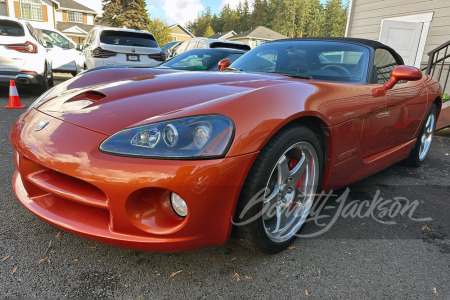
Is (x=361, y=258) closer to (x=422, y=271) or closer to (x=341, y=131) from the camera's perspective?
(x=422, y=271)

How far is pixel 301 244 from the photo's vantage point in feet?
6.55

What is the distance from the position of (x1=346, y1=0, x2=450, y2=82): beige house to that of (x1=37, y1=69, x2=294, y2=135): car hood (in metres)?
7.80

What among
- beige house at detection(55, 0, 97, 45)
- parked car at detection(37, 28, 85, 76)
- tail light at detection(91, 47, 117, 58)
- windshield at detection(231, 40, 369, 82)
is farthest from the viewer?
beige house at detection(55, 0, 97, 45)

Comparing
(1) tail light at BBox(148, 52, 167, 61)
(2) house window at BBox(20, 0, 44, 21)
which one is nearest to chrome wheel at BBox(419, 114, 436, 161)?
(1) tail light at BBox(148, 52, 167, 61)

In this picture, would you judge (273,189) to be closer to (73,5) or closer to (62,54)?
(62,54)

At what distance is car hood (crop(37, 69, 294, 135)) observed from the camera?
63.1 inches

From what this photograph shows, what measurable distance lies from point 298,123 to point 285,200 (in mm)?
479

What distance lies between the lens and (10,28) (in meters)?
6.39

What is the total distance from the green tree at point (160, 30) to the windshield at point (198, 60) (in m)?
37.9

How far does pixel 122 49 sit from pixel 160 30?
3687 centimetres

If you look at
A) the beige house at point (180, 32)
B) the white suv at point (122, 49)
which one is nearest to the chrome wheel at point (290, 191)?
the white suv at point (122, 49)

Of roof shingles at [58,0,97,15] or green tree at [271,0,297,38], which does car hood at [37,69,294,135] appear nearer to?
roof shingles at [58,0,97,15]

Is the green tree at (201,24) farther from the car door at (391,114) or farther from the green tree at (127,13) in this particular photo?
the car door at (391,114)

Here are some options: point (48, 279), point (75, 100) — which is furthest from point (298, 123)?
point (48, 279)
